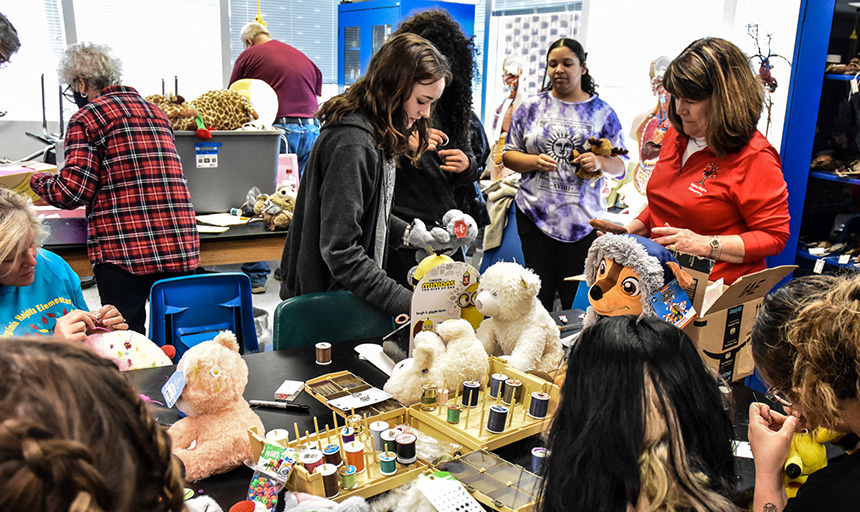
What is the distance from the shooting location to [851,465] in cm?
93

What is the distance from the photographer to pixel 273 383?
60.2 inches

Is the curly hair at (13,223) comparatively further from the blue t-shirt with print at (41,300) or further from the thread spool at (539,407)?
the thread spool at (539,407)

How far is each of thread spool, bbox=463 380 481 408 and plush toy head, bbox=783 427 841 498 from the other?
0.61m

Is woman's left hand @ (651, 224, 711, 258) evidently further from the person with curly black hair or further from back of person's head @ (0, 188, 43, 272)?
back of person's head @ (0, 188, 43, 272)

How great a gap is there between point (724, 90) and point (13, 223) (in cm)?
193

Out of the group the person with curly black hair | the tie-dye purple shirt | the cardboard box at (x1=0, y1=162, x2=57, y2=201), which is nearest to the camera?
the person with curly black hair

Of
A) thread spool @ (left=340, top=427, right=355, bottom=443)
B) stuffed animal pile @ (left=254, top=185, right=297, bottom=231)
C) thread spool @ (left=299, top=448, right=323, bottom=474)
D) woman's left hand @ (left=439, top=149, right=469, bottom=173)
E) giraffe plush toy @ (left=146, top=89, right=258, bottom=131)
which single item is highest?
giraffe plush toy @ (left=146, top=89, right=258, bottom=131)

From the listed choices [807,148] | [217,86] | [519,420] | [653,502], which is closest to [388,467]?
[519,420]

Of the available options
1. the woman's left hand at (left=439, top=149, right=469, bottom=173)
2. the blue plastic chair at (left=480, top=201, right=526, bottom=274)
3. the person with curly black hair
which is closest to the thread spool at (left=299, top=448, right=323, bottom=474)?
the person with curly black hair

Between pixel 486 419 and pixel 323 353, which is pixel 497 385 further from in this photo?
pixel 323 353

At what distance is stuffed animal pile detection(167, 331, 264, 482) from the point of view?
44.7 inches

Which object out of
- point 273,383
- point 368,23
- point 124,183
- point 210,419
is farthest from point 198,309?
point 368,23

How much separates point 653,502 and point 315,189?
1379mm

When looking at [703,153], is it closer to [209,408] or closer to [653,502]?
[653,502]
